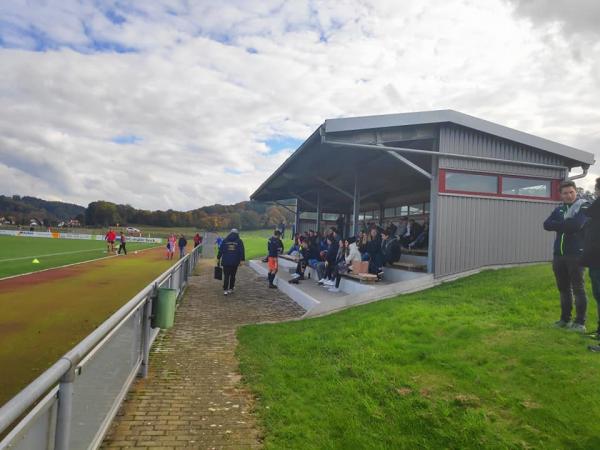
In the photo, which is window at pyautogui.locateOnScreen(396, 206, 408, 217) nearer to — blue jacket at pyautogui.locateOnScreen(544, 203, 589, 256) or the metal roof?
the metal roof

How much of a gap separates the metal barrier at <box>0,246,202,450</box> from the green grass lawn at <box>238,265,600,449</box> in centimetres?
137

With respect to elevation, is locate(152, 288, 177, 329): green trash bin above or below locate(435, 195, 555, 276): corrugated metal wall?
below

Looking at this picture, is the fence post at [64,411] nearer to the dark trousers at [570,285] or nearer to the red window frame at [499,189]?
the dark trousers at [570,285]

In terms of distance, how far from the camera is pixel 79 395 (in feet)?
8.81

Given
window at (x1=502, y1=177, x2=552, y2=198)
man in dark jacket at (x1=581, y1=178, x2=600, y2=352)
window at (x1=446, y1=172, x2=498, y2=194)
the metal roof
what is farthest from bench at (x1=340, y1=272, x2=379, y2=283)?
man in dark jacket at (x1=581, y1=178, x2=600, y2=352)

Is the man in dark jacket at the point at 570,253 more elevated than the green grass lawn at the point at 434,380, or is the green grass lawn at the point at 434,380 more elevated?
the man in dark jacket at the point at 570,253

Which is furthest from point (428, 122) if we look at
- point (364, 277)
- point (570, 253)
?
point (570, 253)

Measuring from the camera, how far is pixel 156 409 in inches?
168

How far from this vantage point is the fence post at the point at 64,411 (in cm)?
234

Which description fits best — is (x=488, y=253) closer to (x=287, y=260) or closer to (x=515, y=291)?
(x=515, y=291)

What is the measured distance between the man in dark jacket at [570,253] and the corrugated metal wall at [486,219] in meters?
4.45

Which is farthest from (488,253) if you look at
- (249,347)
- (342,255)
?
(249,347)

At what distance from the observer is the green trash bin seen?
5539 millimetres

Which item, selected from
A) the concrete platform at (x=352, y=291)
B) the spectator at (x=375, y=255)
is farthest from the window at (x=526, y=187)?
the spectator at (x=375, y=255)
